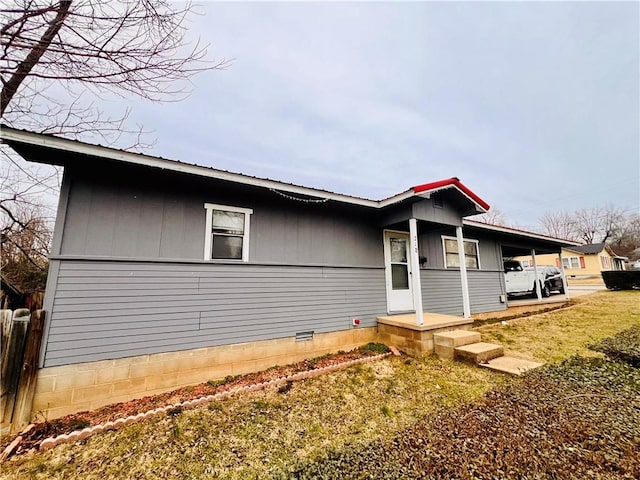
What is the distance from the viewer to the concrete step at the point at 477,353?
14.5 feet

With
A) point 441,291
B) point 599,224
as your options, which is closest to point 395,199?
point 441,291

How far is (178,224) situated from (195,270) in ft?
2.48

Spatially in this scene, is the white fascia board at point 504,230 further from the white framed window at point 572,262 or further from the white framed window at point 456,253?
the white framed window at point 572,262

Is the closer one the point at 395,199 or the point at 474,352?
the point at 474,352

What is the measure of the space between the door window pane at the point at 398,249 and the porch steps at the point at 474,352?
6.48 feet

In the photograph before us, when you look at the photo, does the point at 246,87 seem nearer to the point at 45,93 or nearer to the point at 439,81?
the point at 45,93

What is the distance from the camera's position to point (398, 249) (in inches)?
257

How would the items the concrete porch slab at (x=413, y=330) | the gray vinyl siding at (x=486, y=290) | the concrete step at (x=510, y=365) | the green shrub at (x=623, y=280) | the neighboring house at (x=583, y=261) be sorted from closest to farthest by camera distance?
the concrete step at (x=510, y=365) < the concrete porch slab at (x=413, y=330) < the gray vinyl siding at (x=486, y=290) < the green shrub at (x=623, y=280) < the neighboring house at (x=583, y=261)

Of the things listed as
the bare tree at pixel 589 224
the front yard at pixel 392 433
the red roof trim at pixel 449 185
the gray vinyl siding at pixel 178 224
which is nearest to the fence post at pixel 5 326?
the gray vinyl siding at pixel 178 224

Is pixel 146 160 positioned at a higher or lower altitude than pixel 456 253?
higher

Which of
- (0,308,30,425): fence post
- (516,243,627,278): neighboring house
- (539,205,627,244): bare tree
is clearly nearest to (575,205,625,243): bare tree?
(539,205,627,244): bare tree

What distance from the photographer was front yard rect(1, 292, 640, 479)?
219 cm

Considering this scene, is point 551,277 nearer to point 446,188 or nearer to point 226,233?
point 446,188

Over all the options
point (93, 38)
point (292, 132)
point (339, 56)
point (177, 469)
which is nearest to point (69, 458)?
point (177, 469)
